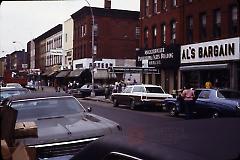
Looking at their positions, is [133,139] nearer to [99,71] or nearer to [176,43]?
[176,43]

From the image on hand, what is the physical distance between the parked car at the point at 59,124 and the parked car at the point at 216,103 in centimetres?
940

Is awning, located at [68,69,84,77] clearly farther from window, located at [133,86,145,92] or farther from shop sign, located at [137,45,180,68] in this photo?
window, located at [133,86,145,92]

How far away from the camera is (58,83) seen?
73688mm

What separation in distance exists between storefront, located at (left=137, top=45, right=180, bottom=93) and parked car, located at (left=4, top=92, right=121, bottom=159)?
25.4 m

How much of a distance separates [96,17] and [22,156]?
56.5 m

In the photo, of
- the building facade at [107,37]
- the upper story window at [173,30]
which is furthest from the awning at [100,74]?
the upper story window at [173,30]

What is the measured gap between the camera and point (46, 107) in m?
8.80

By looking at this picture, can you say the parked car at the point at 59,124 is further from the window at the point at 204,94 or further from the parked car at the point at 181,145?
the window at the point at 204,94

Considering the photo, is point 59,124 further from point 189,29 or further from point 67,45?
point 67,45

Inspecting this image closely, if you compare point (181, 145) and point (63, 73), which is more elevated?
point (63, 73)

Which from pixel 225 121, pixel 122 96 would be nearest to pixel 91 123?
pixel 225 121

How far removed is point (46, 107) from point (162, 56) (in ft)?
94.7

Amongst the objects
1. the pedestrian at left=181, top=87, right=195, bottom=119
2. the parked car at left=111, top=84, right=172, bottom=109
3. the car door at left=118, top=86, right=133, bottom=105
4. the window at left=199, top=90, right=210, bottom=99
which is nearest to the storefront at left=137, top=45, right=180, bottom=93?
the car door at left=118, top=86, right=133, bottom=105

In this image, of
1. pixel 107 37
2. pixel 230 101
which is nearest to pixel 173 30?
pixel 230 101
